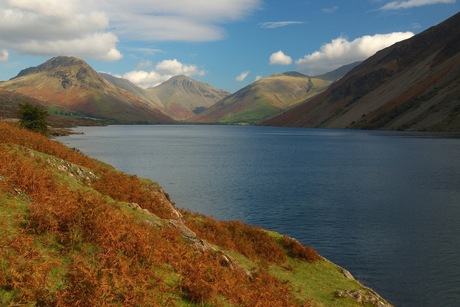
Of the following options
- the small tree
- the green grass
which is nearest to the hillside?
the green grass

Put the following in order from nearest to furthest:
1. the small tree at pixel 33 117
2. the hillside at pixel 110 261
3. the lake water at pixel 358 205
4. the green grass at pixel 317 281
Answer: the hillside at pixel 110 261 < the green grass at pixel 317 281 < the lake water at pixel 358 205 < the small tree at pixel 33 117

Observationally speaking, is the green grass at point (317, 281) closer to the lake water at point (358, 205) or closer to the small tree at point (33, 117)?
the lake water at point (358, 205)

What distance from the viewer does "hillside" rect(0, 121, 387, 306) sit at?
11.1 m

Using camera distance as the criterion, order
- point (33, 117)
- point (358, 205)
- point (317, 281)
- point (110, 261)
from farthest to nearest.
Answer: point (33, 117) < point (358, 205) < point (317, 281) < point (110, 261)

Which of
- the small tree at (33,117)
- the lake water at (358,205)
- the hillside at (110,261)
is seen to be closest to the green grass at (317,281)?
the hillside at (110,261)

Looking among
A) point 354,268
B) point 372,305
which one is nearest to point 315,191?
point 354,268

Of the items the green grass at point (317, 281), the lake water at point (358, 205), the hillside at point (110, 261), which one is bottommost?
the lake water at point (358, 205)

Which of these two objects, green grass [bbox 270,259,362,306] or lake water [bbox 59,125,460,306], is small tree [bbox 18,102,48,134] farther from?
green grass [bbox 270,259,362,306]

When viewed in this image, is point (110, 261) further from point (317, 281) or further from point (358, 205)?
point (358, 205)

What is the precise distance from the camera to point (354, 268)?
3141 centimetres

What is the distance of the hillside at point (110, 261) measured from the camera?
11.1m

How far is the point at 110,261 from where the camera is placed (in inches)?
508

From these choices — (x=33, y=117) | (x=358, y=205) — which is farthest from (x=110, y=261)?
(x=33, y=117)

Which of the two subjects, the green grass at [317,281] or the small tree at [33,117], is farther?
the small tree at [33,117]
